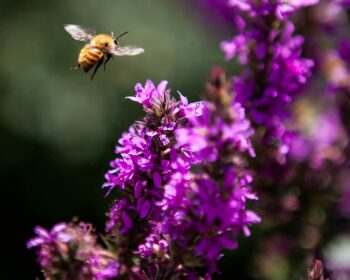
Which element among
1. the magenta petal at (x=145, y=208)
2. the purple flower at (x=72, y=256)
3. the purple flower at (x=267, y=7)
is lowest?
the purple flower at (x=72, y=256)

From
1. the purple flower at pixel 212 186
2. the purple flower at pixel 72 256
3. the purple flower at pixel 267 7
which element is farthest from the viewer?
the purple flower at pixel 267 7

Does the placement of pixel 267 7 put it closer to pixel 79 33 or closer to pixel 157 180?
pixel 157 180

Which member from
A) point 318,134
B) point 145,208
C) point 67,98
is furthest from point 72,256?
point 67,98

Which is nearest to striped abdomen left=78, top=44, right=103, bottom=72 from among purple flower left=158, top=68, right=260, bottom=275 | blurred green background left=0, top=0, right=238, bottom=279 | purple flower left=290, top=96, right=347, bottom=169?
Result: purple flower left=290, top=96, right=347, bottom=169

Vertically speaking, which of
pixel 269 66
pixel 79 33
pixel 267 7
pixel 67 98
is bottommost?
pixel 269 66

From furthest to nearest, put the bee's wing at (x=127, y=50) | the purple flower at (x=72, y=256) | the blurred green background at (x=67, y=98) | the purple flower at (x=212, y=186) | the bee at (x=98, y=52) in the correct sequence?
the blurred green background at (x=67, y=98) → the bee at (x=98, y=52) → the bee's wing at (x=127, y=50) → the purple flower at (x=72, y=256) → the purple flower at (x=212, y=186)

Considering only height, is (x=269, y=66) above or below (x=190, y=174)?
above

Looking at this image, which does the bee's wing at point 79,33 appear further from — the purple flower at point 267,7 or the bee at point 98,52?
the purple flower at point 267,7

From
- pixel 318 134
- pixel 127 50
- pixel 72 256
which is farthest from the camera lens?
pixel 318 134

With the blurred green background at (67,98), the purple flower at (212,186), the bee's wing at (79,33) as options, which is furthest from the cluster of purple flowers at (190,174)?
the blurred green background at (67,98)
